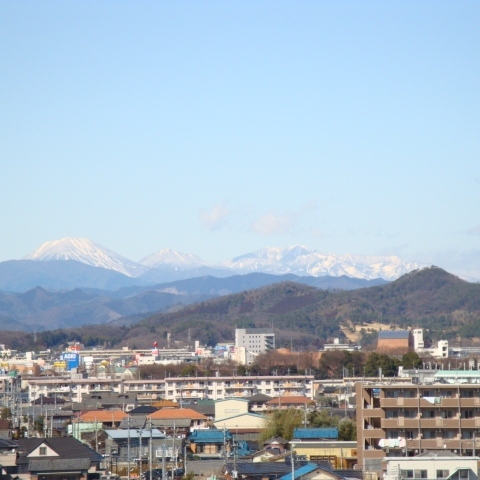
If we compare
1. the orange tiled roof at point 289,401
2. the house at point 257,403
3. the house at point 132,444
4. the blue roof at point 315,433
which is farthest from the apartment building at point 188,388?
the blue roof at point 315,433

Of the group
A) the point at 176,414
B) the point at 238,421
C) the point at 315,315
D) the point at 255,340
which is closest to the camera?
the point at 238,421

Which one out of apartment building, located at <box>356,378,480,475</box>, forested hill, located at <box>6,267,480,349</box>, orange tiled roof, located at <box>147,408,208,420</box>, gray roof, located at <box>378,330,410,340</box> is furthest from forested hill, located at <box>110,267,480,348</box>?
apartment building, located at <box>356,378,480,475</box>

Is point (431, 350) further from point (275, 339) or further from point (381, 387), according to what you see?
point (381, 387)

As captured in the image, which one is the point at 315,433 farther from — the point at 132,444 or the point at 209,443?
the point at 132,444

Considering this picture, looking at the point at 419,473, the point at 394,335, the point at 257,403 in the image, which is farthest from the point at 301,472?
the point at 394,335

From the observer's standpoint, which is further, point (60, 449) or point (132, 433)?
point (132, 433)

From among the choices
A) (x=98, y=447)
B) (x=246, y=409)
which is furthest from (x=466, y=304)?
(x=98, y=447)

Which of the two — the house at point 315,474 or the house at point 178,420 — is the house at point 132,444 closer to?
the house at point 178,420

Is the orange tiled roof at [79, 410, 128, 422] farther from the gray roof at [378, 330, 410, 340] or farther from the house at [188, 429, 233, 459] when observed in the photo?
the gray roof at [378, 330, 410, 340]
